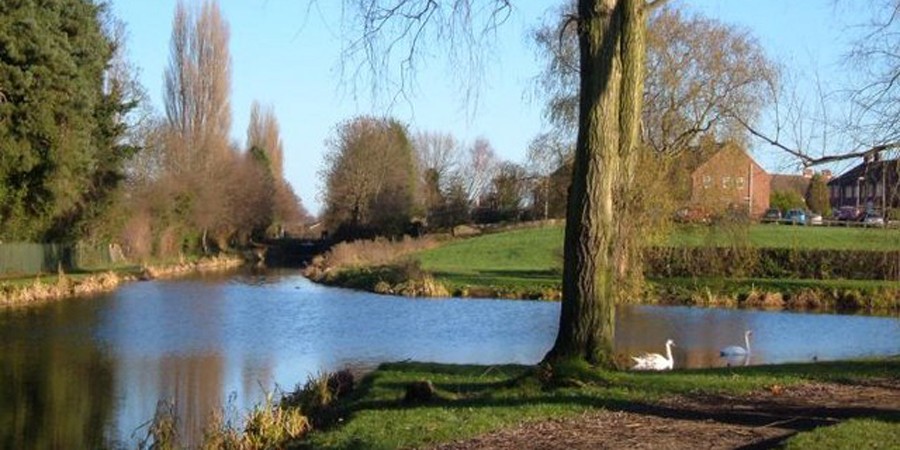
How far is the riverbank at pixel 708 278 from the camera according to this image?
3312 cm

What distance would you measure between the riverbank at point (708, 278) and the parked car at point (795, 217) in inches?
86.2

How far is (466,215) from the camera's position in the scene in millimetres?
66188

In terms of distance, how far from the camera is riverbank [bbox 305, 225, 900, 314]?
33.1 m

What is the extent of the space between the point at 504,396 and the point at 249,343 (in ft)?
43.8

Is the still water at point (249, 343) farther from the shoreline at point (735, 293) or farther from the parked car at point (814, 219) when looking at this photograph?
the parked car at point (814, 219)

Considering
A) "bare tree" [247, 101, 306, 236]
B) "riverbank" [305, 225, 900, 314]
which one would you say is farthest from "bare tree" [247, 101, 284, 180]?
"riverbank" [305, 225, 900, 314]

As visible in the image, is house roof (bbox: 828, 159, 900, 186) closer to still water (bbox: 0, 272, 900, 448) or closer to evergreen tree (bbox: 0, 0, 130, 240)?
still water (bbox: 0, 272, 900, 448)

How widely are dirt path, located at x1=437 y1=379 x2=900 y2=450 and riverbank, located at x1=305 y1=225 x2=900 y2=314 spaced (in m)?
18.4

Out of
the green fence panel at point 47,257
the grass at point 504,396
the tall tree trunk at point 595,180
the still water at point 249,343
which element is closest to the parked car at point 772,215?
the still water at point 249,343

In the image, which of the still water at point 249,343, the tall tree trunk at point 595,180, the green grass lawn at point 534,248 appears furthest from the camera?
the green grass lawn at point 534,248

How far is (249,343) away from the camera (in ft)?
75.9

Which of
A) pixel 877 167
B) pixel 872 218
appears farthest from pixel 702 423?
pixel 872 218

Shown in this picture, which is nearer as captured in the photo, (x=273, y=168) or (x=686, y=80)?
(x=686, y=80)

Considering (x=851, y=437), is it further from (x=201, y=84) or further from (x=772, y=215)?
(x=201, y=84)
